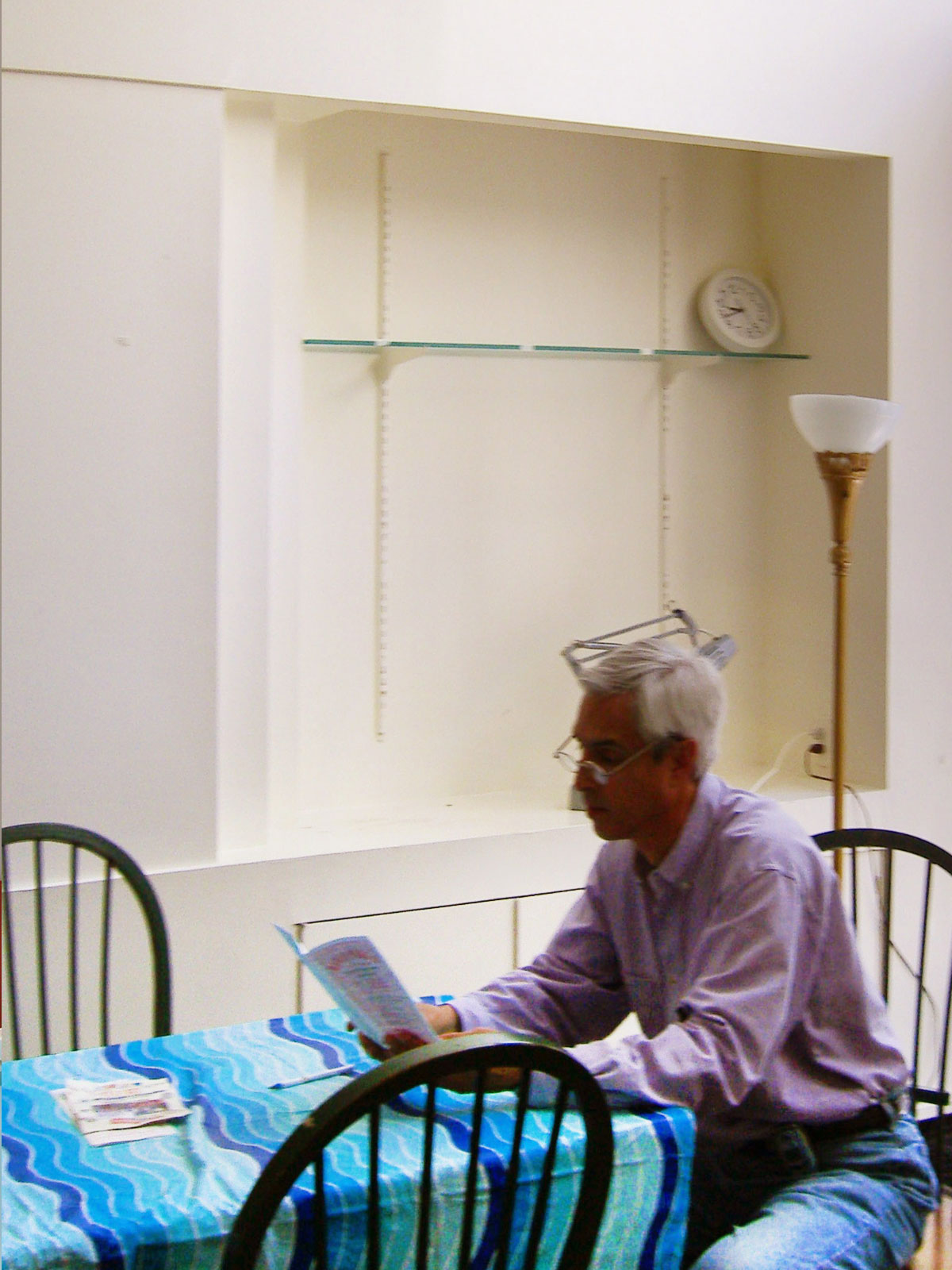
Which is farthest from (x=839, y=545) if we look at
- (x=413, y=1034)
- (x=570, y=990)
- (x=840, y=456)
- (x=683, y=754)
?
(x=413, y=1034)

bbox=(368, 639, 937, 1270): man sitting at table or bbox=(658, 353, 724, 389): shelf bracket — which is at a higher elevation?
bbox=(658, 353, 724, 389): shelf bracket

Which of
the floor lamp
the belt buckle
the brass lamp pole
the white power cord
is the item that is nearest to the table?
the belt buckle

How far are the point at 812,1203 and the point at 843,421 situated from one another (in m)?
1.56

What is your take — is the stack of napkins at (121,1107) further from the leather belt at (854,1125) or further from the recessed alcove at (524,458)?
the recessed alcove at (524,458)

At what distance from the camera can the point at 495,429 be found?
324 centimetres

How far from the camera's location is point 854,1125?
165 centimetres

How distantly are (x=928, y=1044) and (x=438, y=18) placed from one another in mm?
2514

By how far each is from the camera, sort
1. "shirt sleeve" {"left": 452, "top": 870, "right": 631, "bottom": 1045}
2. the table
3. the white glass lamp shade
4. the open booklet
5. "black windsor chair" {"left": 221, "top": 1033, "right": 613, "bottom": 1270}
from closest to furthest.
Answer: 1. "black windsor chair" {"left": 221, "top": 1033, "right": 613, "bottom": 1270}
2. the table
3. the open booklet
4. "shirt sleeve" {"left": 452, "top": 870, "right": 631, "bottom": 1045}
5. the white glass lamp shade

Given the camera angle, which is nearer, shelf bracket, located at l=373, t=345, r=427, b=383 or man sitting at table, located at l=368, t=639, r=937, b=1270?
man sitting at table, located at l=368, t=639, r=937, b=1270

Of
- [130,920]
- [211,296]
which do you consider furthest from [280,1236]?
[211,296]

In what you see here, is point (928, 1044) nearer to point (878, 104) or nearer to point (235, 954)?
point (235, 954)

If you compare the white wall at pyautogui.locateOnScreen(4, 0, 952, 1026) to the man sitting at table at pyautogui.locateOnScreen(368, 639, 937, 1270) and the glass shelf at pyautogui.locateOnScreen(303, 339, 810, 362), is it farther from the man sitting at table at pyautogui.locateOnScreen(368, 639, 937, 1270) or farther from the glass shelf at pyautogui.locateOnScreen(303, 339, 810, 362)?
the man sitting at table at pyautogui.locateOnScreen(368, 639, 937, 1270)

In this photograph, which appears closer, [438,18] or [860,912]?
[438,18]

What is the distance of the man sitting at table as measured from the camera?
1.52 m
